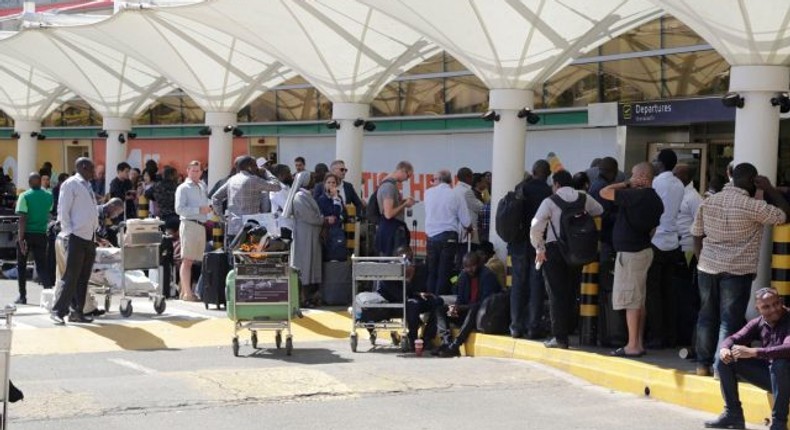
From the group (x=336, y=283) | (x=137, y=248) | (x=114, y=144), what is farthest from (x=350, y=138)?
(x=114, y=144)

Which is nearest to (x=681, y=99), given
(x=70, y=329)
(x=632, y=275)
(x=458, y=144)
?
(x=458, y=144)

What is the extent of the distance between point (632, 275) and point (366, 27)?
959cm

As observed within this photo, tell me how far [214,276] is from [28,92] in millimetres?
20377

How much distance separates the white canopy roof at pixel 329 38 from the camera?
67.1ft

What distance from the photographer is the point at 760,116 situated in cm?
1258

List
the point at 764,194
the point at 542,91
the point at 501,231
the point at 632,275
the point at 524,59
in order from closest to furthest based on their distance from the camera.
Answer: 1. the point at 764,194
2. the point at 632,275
3. the point at 501,231
4. the point at 524,59
5. the point at 542,91

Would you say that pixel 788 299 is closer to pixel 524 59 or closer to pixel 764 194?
pixel 764 194

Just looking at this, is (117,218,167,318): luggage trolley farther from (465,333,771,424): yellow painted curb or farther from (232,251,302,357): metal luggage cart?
(465,333,771,424): yellow painted curb

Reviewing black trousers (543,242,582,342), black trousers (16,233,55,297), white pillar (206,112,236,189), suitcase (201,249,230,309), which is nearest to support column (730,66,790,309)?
black trousers (543,242,582,342)

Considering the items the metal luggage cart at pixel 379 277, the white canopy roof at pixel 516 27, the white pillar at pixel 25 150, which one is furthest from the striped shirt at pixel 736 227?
the white pillar at pixel 25 150

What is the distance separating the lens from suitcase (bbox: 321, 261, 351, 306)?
17609mm

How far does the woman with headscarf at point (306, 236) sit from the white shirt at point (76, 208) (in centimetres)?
273

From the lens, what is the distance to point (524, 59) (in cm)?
1717

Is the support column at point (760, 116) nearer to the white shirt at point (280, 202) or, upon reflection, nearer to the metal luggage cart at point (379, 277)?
the metal luggage cart at point (379, 277)
